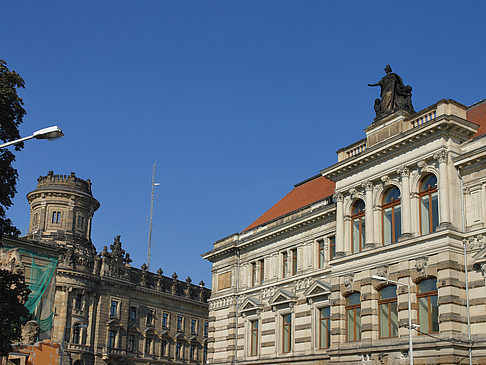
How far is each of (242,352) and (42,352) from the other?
→ 2687 centimetres

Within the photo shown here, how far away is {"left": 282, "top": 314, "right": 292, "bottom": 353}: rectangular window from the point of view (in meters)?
45.4

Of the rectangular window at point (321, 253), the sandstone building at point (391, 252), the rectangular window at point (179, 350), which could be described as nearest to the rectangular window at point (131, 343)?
the rectangular window at point (179, 350)

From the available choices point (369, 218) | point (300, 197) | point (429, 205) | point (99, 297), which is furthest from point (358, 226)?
point (99, 297)

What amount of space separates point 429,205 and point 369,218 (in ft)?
12.9

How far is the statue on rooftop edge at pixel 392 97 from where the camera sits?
3797 cm

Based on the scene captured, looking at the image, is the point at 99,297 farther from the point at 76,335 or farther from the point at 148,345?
the point at 148,345

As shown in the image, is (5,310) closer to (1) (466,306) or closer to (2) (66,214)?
(1) (466,306)

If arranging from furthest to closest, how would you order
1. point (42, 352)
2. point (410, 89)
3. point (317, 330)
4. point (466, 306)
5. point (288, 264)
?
point (42, 352) < point (288, 264) < point (317, 330) < point (410, 89) < point (466, 306)

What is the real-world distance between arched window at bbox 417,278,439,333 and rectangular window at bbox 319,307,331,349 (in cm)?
961

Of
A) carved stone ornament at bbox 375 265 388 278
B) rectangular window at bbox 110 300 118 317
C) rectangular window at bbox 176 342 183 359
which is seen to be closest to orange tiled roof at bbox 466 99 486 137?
carved stone ornament at bbox 375 265 388 278

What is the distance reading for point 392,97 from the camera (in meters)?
38.3

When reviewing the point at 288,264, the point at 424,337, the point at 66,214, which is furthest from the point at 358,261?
the point at 66,214

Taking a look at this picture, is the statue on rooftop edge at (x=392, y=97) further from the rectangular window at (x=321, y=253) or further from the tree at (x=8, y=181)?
the tree at (x=8, y=181)

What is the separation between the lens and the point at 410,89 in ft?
127
